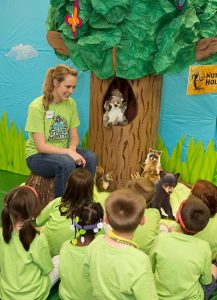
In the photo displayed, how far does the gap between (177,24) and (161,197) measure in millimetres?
1311

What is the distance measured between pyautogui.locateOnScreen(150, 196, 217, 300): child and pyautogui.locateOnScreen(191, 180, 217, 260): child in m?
0.34

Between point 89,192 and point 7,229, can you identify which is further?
point 89,192

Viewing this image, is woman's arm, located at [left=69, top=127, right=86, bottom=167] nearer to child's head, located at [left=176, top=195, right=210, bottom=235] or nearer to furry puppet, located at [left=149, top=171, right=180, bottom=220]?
furry puppet, located at [left=149, top=171, right=180, bottom=220]

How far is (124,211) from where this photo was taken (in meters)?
1.72

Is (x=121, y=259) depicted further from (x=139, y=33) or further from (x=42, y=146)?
(x=139, y=33)

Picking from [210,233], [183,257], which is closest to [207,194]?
[210,233]

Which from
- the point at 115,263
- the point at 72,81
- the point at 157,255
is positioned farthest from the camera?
the point at 72,81

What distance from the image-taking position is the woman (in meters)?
3.17

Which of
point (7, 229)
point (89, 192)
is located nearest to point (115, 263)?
point (7, 229)

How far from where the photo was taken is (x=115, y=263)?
1.68 meters

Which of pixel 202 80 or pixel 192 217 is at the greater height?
pixel 202 80

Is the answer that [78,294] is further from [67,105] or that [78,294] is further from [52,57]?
[52,57]

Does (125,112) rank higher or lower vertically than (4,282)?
higher

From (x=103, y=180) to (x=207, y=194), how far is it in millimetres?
1255
